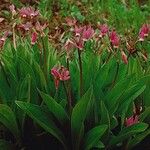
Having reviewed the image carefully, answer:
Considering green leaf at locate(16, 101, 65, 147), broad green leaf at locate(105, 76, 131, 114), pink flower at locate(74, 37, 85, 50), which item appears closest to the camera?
Answer: pink flower at locate(74, 37, 85, 50)

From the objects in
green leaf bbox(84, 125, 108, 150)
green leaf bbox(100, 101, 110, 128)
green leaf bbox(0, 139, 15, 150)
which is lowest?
green leaf bbox(0, 139, 15, 150)

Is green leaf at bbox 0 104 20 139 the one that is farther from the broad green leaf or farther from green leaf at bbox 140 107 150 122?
green leaf at bbox 140 107 150 122

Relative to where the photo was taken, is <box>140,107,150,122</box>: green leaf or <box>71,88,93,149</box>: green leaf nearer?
<box>71,88,93,149</box>: green leaf

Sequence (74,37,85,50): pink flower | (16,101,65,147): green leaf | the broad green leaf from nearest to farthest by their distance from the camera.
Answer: (74,37,85,50): pink flower
(16,101,65,147): green leaf
the broad green leaf

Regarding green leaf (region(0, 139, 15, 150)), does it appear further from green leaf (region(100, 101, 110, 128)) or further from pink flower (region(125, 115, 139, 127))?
pink flower (region(125, 115, 139, 127))

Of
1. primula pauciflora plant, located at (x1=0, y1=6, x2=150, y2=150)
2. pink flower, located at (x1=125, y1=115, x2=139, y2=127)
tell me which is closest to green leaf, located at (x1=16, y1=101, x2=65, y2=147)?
primula pauciflora plant, located at (x1=0, y1=6, x2=150, y2=150)

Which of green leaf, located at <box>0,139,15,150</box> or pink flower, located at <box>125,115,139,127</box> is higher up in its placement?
pink flower, located at <box>125,115,139,127</box>

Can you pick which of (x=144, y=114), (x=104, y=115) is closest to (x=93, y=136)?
(x=104, y=115)
